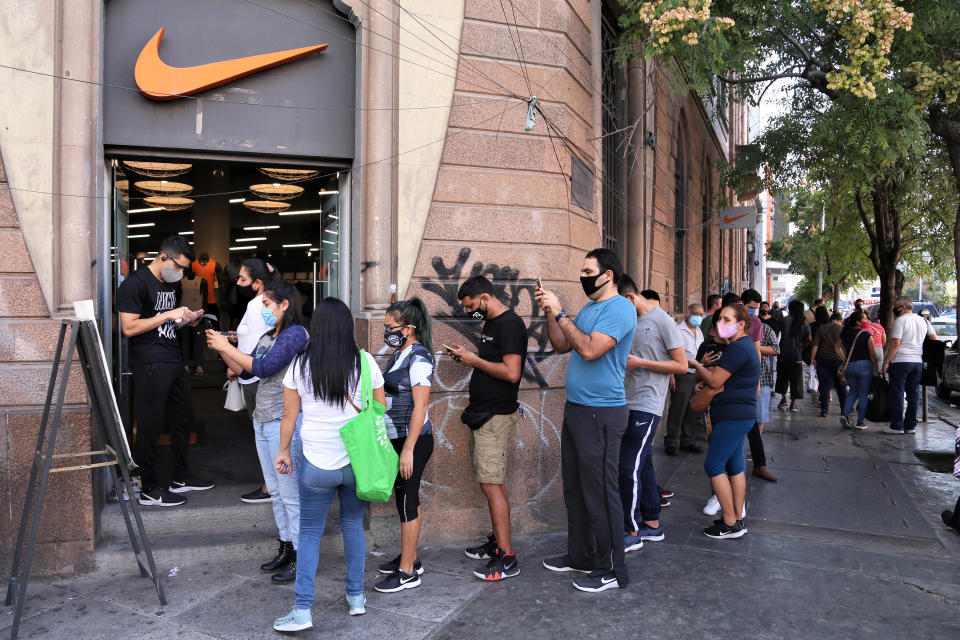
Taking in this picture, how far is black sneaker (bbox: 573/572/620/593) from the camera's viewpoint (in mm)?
4309

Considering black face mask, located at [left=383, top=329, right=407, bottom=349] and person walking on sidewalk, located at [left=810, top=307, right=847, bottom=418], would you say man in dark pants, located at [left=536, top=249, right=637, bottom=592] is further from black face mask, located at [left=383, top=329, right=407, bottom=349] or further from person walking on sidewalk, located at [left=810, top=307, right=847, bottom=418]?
person walking on sidewalk, located at [left=810, top=307, right=847, bottom=418]

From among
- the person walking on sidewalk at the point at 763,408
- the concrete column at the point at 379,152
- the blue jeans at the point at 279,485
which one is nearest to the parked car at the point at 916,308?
the person walking on sidewalk at the point at 763,408

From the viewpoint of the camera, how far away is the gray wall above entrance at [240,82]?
5.15m

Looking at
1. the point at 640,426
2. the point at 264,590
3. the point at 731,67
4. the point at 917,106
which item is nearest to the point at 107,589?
the point at 264,590

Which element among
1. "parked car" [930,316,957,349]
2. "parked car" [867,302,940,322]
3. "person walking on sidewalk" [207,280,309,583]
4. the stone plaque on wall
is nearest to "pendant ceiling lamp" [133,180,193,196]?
"person walking on sidewalk" [207,280,309,583]

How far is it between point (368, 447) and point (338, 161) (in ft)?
9.49

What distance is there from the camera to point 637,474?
5.16 meters

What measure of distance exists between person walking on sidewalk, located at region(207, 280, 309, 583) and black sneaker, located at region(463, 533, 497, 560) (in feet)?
3.95

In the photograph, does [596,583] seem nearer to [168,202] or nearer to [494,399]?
[494,399]

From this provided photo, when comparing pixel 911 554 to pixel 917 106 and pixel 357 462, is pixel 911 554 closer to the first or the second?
pixel 357 462

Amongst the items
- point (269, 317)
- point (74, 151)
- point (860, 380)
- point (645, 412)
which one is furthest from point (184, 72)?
point (860, 380)

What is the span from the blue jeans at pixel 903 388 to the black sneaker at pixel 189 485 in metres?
9.14

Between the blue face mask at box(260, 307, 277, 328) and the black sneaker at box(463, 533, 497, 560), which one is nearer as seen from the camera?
the blue face mask at box(260, 307, 277, 328)

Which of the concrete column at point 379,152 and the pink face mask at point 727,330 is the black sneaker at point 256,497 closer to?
the concrete column at point 379,152
